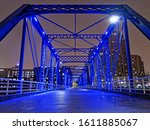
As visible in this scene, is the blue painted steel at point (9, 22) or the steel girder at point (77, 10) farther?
the steel girder at point (77, 10)

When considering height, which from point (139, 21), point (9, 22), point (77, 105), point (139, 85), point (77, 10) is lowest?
point (77, 105)

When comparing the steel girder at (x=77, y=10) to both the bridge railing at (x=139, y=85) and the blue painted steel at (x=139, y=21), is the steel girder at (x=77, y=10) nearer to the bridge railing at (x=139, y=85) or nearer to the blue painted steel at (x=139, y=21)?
the blue painted steel at (x=139, y=21)

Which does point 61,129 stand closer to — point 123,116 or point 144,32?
point 123,116

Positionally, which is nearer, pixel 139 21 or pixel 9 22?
pixel 9 22

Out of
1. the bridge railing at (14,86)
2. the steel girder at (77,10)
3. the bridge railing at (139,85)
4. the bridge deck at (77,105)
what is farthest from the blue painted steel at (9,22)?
the bridge railing at (139,85)

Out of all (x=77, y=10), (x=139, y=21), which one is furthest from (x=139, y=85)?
(x=77, y=10)

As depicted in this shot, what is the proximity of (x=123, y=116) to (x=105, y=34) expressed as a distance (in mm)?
15275

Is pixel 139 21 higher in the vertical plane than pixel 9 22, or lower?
higher

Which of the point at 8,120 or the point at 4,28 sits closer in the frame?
the point at 8,120

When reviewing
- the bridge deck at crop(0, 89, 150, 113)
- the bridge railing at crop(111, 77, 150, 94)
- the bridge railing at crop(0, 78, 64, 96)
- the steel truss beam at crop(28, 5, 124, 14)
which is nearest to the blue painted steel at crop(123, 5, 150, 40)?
the steel truss beam at crop(28, 5, 124, 14)

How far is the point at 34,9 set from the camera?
10203 millimetres

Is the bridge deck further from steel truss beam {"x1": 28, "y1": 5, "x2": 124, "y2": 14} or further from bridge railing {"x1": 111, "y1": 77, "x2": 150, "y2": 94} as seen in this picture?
steel truss beam {"x1": 28, "y1": 5, "x2": 124, "y2": 14}

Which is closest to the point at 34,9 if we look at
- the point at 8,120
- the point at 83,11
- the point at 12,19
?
the point at 12,19

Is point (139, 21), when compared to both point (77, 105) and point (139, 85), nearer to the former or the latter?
point (139, 85)
